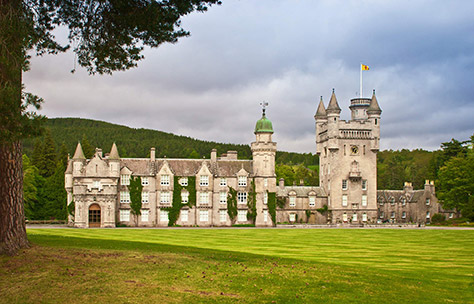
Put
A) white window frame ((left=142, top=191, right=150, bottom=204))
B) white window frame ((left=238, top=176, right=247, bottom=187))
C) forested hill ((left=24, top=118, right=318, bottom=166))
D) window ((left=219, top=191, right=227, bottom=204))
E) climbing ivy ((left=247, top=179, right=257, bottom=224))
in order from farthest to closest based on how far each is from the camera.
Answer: forested hill ((left=24, top=118, right=318, bottom=166))
white window frame ((left=238, top=176, right=247, bottom=187))
window ((left=219, top=191, right=227, bottom=204))
climbing ivy ((left=247, top=179, right=257, bottom=224))
white window frame ((left=142, top=191, right=150, bottom=204))

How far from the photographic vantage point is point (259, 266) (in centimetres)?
2050

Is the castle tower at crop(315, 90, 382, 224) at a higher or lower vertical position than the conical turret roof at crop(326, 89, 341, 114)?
lower

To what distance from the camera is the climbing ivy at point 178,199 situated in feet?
226

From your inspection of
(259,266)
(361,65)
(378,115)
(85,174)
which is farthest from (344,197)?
(259,266)

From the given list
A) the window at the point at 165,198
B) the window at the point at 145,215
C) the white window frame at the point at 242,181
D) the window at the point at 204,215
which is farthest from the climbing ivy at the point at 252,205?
the window at the point at 145,215

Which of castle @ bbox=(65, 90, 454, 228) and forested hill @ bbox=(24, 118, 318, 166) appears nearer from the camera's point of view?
castle @ bbox=(65, 90, 454, 228)

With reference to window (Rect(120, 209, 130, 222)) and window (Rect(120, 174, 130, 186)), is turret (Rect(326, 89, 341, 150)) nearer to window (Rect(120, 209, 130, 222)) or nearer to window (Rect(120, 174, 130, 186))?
window (Rect(120, 174, 130, 186))

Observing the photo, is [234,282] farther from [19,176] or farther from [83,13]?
[83,13]

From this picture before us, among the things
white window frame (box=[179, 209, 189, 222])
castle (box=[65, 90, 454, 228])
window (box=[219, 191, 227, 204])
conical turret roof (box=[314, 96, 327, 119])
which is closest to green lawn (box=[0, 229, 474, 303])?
castle (box=[65, 90, 454, 228])

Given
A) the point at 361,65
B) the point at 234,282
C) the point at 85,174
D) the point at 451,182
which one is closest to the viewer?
the point at 234,282

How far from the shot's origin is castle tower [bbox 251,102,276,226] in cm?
7006

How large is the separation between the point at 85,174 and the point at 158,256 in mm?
46952

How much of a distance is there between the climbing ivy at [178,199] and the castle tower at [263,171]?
8.42 metres

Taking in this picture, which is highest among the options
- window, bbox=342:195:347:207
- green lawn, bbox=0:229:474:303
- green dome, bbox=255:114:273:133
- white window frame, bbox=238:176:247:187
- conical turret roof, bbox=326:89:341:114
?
conical turret roof, bbox=326:89:341:114
